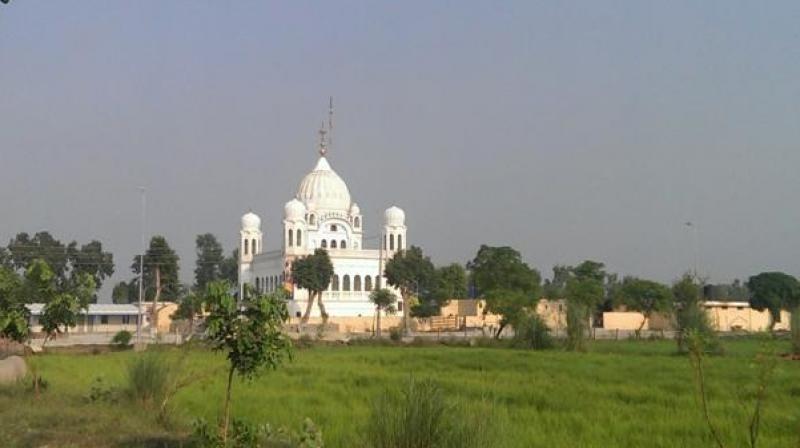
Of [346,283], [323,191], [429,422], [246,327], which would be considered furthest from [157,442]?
[323,191]

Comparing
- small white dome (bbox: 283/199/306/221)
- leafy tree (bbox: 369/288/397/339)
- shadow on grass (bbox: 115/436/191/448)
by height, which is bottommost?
shadow on grass (bbox: 115/436/191/448)

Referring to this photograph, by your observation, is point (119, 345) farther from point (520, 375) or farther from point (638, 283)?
point (638, 283)

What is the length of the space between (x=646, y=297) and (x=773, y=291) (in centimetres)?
1518

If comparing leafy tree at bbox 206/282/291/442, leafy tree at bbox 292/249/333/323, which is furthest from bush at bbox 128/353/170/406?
leafy tree at bbox 292/249/333/323

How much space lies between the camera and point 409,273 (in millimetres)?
81812

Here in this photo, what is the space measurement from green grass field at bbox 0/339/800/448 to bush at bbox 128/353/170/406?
0.49 meters

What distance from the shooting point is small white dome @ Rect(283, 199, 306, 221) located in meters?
90.1

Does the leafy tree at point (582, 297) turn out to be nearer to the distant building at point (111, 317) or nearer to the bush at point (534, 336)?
the bush at point (534, 336)

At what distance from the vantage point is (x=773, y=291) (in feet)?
261

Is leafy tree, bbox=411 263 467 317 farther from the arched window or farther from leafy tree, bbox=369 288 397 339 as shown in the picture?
the arched window

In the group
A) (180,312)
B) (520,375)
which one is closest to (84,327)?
(180,312)

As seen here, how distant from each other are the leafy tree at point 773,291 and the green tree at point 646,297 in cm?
1167

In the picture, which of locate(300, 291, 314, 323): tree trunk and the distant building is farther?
locate(300, 291, 314, 323): tree trunk

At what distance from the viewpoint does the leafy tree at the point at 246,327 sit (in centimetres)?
1039
